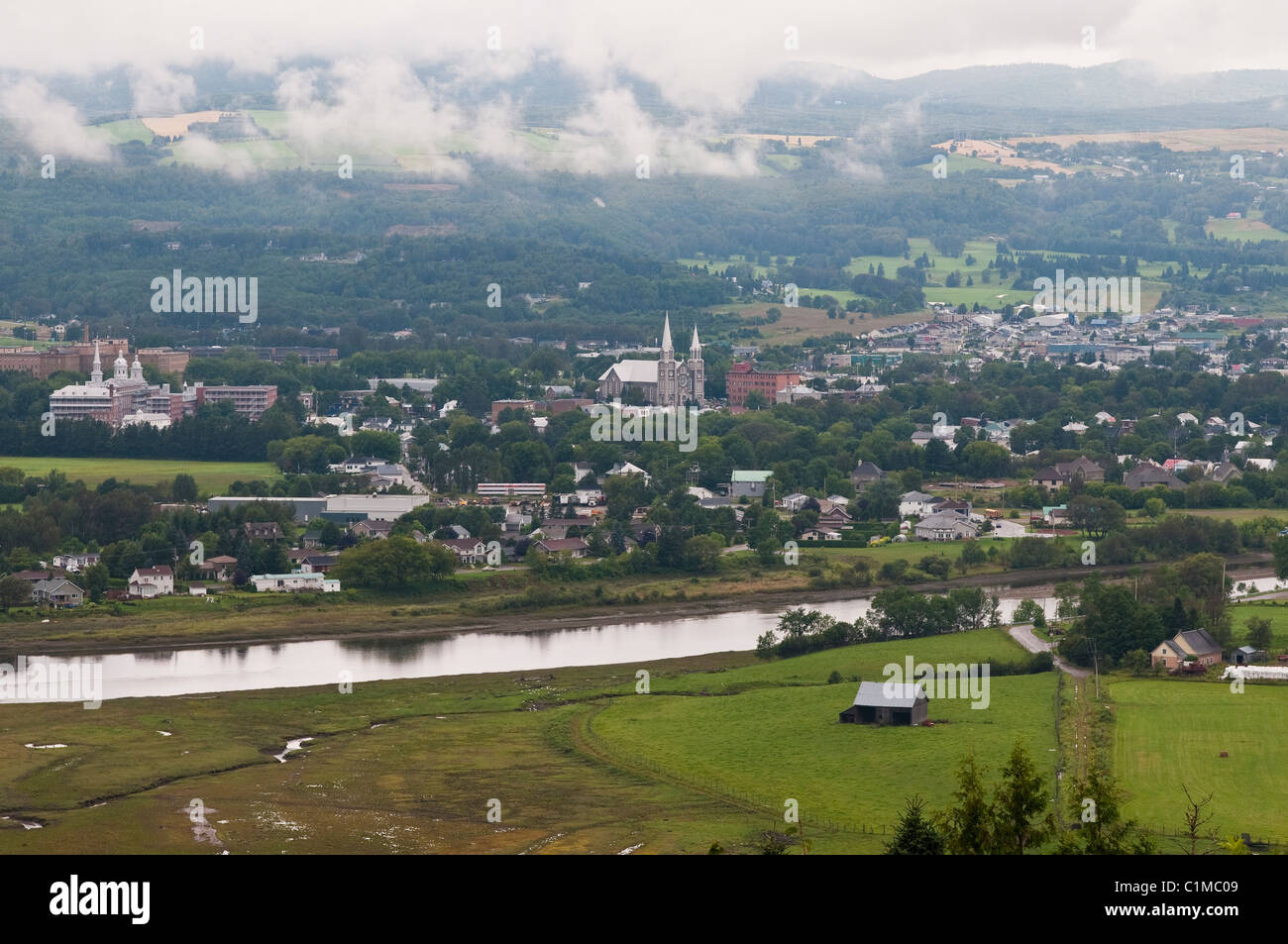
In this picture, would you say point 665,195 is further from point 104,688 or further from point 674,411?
point 104,688

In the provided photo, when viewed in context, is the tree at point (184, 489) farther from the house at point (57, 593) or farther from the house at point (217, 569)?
the house at point (57, 593)

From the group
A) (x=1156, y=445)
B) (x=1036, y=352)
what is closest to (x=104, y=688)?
(x=1156, y=445)

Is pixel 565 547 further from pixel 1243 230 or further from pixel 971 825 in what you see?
pixel 1243 230

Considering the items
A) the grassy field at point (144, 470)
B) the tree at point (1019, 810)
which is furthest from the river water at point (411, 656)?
the tree at point (1019, 810)

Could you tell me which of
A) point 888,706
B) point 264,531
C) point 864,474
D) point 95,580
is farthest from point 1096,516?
point 95,580
